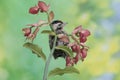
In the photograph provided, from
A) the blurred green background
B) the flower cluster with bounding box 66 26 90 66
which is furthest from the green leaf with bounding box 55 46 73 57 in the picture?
the blurred green background

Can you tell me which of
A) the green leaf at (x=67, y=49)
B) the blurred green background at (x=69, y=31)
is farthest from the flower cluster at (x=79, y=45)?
the blurred green background at (x=69, y=31)

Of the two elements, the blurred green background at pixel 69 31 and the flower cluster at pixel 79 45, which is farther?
the blurred green background at pixel 69 31

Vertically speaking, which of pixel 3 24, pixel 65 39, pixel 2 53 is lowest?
pixel 65 39

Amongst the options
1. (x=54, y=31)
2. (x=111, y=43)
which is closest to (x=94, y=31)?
(x=111, y=43)

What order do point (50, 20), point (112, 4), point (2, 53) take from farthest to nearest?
point (112, 4), point (2, 53), point (50, 20)

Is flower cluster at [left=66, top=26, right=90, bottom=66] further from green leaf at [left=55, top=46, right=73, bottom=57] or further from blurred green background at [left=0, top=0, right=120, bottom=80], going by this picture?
blurred green background at [left=0, top=0, right=120, bottom=80]

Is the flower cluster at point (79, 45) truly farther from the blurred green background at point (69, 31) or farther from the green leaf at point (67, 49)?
the blurred green background at point (69, 31)

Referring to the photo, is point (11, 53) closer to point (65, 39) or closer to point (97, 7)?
point (97, 7)

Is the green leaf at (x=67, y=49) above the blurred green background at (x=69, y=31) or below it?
below

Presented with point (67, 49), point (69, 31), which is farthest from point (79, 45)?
point (69, 31)
